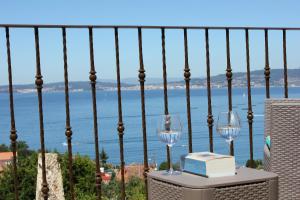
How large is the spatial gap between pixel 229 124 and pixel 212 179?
1.44 feet

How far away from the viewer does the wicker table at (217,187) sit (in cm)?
194

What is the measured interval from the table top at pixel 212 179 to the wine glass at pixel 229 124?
246 millimetres

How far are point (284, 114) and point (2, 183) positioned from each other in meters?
29.4

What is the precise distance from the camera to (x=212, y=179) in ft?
→ 6.66

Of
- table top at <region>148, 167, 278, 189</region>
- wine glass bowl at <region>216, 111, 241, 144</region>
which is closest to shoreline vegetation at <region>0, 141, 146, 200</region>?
wine glass bowl at <region>216, 111, 241, 144</region>

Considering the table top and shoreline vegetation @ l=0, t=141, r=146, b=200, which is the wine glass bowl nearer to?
the table top

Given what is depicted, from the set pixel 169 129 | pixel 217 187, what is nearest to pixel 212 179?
pixel 217 187

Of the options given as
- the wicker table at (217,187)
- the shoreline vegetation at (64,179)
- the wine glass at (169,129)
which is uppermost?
the wine glass at (169,129)

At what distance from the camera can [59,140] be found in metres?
59.2

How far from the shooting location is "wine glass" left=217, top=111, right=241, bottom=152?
94.4 inches

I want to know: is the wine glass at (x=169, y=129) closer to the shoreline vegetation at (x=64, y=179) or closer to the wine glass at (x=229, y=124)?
the wine glass at (x=229, y=124)

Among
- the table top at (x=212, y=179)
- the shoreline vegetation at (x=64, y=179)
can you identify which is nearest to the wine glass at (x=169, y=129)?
the table top at (x=212, y=179)

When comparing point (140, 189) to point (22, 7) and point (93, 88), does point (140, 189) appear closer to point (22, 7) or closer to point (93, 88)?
point (93, 88)

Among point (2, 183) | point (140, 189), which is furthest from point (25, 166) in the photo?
point (140, 189)
